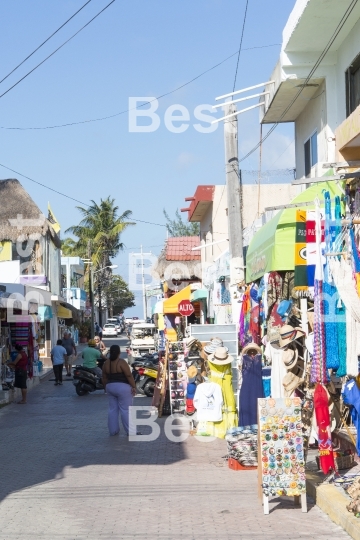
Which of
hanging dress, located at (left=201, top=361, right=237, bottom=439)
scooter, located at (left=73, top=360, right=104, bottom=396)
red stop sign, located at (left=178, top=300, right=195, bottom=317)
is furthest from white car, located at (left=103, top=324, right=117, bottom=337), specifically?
hanging dress, located at (left=201, top=361, right=237, bottom=439)

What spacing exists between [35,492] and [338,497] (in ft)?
11.9

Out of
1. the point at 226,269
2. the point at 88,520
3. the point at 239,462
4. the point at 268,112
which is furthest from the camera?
the point at 226,269

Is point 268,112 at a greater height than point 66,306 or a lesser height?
greater

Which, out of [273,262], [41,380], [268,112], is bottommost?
[41,380]

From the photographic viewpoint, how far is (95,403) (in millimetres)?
21984

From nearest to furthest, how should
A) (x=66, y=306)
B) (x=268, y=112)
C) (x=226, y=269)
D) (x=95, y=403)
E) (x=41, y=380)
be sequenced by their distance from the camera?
(x=268, y=112) < (x=226, y=269) < (x=95, y=403) < (x=41, y=380) < (x=66, y=306)

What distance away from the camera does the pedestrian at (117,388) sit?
48.6 feet

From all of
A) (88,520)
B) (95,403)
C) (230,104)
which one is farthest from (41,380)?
(88,520)

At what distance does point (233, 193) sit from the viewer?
17.9 meters

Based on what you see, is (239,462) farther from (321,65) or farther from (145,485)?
(321,65)

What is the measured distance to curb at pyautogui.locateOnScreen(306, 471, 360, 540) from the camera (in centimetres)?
724

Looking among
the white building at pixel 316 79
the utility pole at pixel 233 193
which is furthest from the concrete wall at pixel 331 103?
the utility pole at pixel 233 193

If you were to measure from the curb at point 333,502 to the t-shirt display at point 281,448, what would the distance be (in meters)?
0.29

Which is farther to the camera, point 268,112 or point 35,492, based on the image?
point 268,112
